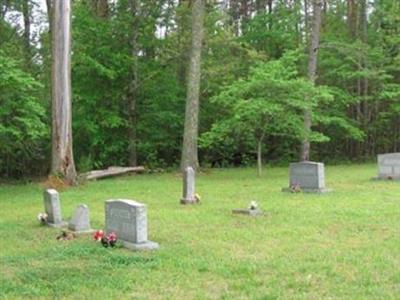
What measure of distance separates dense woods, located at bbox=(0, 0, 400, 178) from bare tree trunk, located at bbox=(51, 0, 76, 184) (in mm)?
1936

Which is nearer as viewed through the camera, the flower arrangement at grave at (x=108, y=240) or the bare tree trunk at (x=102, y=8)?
the flower arrangement at grave at (x=108, y=240)

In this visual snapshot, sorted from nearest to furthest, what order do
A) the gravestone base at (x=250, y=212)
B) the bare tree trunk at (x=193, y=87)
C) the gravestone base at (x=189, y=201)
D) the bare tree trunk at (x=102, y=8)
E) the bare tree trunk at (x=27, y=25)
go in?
1. the gravestone base at (x=250, y=212)
2. the gravestone base at (x=189, y=201)
3. the bare tree trunk at (x=193, y=87)
4. the bare tree trunk at (x=102, y=8)
5. the bare tree trunk at (x=27, y=25)

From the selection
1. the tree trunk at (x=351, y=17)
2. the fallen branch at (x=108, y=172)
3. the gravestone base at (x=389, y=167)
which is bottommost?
the fallen branch at (x=108, y=172)

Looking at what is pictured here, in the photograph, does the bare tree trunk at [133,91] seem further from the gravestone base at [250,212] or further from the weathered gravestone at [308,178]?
the gravestone base at [250,212]

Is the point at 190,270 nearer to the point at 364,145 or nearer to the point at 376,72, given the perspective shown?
the point at 376,72

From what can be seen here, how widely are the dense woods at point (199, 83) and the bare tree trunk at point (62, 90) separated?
1.94 metres

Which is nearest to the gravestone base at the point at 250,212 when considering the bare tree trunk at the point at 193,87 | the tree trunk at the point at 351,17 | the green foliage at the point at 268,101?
the green foliage at the point at 268,101

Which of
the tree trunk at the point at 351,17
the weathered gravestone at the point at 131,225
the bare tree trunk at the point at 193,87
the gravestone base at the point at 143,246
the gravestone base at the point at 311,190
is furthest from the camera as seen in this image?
the tree trunk at the point at 351,17

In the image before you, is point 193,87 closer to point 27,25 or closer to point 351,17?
point 27,25

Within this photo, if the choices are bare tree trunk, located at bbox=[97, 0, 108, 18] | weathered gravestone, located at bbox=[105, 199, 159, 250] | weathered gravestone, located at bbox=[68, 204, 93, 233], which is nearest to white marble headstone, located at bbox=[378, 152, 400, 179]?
weathered gravestone, located at bbox=[68, 204, 93, 233]

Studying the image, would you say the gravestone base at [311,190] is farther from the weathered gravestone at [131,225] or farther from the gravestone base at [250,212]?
the weathered gravestone at [131,225]

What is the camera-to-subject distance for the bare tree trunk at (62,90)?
16.1 m

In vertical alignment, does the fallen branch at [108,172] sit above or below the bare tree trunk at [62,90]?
below

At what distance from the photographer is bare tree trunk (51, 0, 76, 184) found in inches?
634
